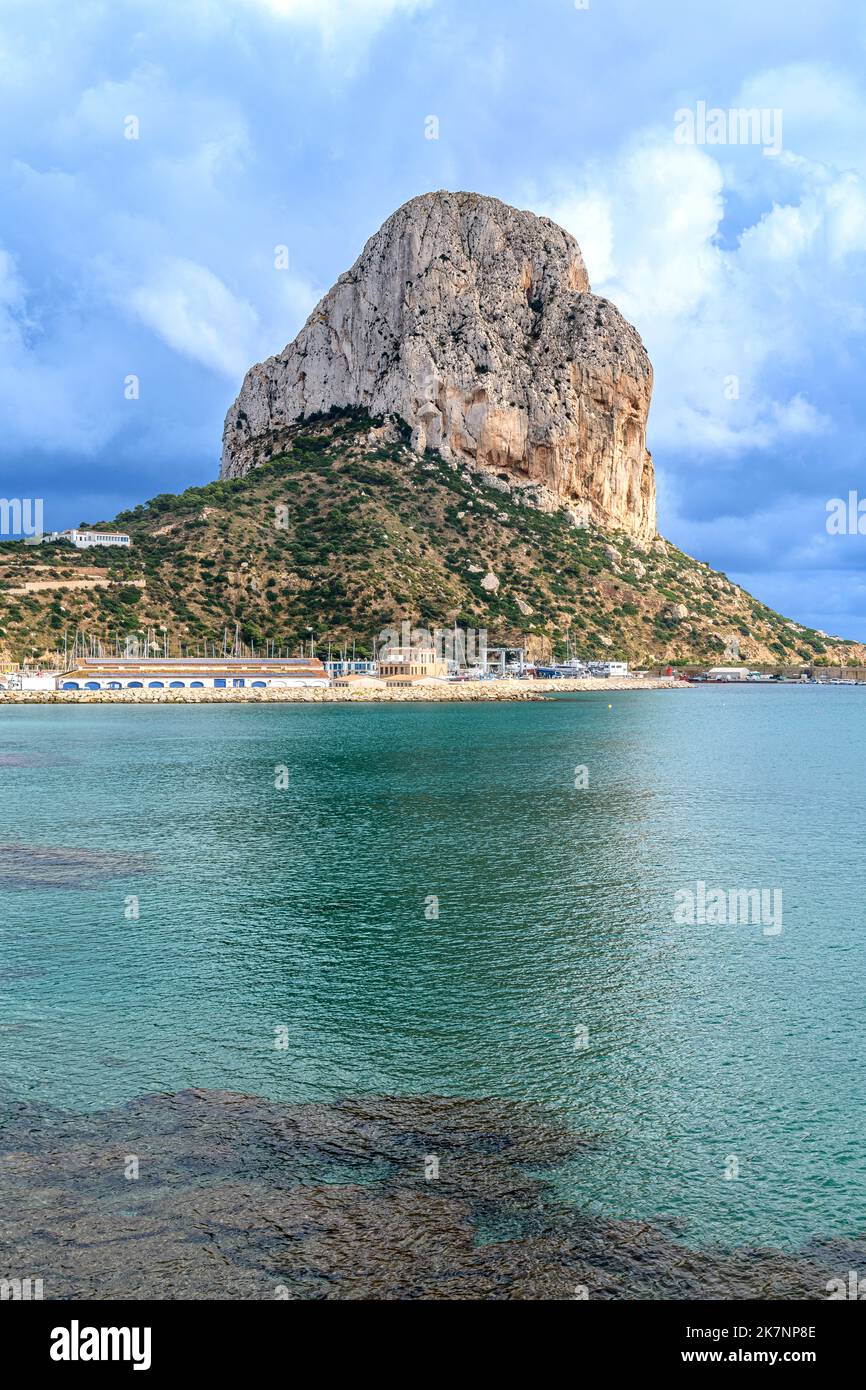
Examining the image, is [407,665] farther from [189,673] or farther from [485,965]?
[485,965]

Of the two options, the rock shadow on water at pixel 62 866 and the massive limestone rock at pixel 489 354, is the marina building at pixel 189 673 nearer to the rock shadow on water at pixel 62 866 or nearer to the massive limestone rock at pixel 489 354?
the massive limestone rock at pixel 489 354

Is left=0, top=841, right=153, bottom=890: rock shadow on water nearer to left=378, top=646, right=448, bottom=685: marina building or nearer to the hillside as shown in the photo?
left=378, top=646, right=448, bottom=685: marina building

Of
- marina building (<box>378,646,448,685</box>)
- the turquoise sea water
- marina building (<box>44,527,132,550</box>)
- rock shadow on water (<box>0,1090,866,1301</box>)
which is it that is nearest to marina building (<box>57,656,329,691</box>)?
marina building (<box>378,646,448,685</box>)

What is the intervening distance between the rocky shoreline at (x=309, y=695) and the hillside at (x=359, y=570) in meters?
8.90

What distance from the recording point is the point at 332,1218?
8.75 meters

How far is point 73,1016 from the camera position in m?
14.1

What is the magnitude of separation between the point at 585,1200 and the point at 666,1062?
3.73 m

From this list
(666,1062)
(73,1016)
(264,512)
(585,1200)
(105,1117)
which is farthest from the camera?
(264,512)

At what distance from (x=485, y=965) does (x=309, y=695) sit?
8851 cm

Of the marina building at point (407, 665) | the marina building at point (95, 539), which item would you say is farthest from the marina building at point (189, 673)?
the marina building at point (95, 539)

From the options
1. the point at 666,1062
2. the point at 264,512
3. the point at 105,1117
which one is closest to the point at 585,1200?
the point at 666,1062

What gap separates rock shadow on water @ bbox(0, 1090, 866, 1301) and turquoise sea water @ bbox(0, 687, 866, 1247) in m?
0.52

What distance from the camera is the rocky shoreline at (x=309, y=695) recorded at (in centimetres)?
9869

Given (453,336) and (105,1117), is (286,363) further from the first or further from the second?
(105,1117)
